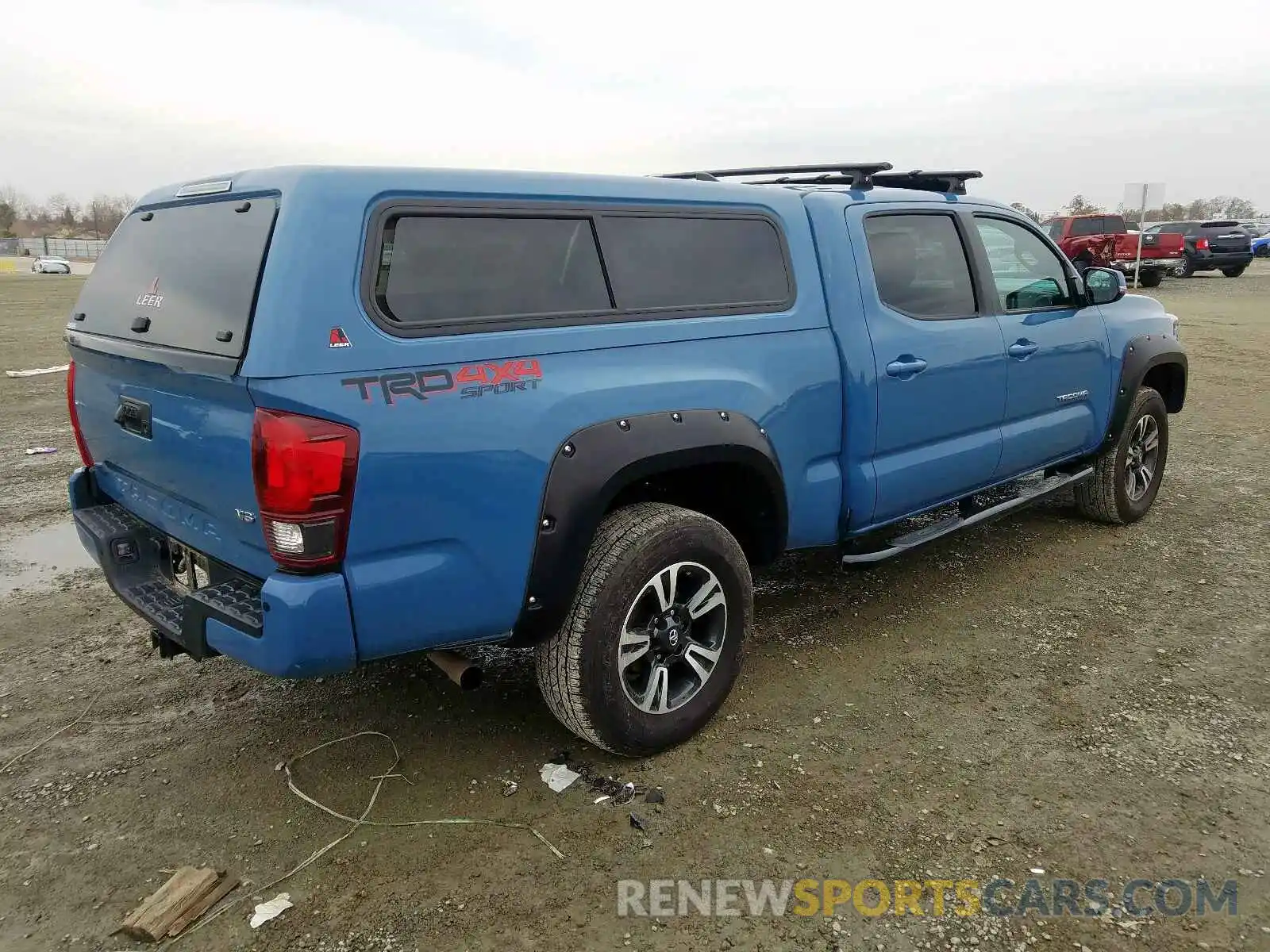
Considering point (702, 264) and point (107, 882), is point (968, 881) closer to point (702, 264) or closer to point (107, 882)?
point (702, 264)

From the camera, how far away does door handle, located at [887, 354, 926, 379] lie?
12.3 ft

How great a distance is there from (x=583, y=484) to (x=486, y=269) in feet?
2.28

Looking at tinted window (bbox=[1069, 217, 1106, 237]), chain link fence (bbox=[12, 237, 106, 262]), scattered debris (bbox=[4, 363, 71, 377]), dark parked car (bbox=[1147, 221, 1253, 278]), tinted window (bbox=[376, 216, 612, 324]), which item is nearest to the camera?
tinted window (bbox=[376, 216, 612, 324])

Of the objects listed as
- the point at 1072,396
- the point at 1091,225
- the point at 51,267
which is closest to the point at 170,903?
the point at 1072,396

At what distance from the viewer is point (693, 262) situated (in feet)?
10.7

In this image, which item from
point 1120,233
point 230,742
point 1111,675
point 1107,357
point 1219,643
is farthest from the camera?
point 1120,233

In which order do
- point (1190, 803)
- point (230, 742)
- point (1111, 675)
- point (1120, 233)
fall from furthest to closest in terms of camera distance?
1. point (1120, 233)
2. point (1111, 675)
3. point (230, 742)
4. point (1190, 803)

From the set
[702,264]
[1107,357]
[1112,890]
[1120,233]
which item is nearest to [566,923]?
[1112,890]

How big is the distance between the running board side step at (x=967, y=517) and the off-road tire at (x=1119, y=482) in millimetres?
121

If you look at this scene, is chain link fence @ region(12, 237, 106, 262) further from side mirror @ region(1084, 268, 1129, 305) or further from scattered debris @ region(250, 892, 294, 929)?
scattered debris @ region(250, 892, 294, 929)

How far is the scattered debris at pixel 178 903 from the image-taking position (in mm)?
2359

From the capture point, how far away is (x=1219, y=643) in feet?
13.1

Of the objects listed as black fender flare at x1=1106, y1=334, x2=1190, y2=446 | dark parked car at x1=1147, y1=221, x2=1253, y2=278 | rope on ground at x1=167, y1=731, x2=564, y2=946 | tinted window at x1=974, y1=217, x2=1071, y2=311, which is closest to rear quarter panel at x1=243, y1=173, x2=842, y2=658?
rope on ground at x1=167, y1=731, x2=564, y2=946

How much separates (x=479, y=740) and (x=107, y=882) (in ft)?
3.87
